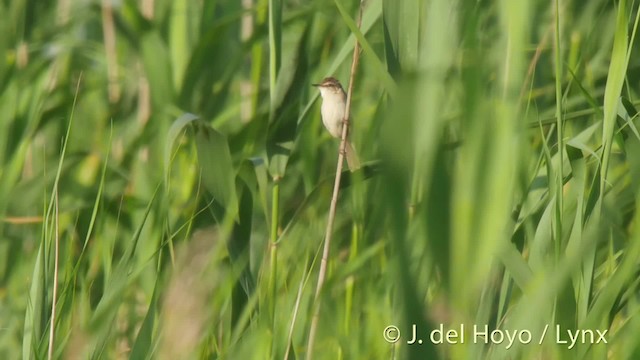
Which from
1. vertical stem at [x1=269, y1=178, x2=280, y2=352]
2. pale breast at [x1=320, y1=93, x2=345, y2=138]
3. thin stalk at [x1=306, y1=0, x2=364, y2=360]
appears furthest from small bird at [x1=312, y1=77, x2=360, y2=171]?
thin stalk at [x1=306, y1=0, x2=364, y2=360]

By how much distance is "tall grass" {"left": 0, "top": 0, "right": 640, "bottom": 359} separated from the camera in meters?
0.85

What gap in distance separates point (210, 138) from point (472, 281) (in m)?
0.92

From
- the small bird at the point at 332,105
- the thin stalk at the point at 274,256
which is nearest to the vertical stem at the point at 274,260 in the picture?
the thin stalk at the point at 274,256

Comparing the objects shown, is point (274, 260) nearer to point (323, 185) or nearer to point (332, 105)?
point (323, 185)

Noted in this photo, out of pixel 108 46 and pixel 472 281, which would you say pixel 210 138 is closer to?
pixel 472 281

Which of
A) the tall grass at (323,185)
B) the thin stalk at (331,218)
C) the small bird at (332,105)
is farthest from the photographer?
the small bird at (332,105)

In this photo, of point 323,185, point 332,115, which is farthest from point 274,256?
point 332,115

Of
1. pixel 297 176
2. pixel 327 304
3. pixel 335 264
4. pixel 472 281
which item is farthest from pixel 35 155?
pixel 472 281

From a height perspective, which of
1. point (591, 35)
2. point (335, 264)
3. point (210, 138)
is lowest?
point (335, 264)

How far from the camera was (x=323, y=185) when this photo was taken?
169cm

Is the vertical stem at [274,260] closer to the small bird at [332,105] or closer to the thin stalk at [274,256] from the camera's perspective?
the thin stalk at [274,256]

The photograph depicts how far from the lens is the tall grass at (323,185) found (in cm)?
85

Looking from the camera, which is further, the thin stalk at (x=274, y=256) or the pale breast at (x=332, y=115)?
the pale breast at (x=332, y=115)

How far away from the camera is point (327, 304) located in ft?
5.28
